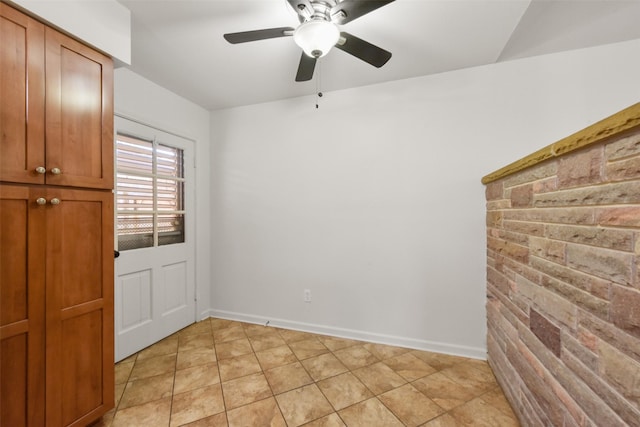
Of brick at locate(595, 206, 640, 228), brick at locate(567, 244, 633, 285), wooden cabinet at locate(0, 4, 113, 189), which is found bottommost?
brick at locate(567, 244, 633, 285)

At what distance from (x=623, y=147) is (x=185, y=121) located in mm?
3028

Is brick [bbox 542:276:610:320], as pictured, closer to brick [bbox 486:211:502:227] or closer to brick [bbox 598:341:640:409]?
brick [bbox 598:341:640:409]

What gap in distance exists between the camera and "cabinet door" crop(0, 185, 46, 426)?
1.05 m

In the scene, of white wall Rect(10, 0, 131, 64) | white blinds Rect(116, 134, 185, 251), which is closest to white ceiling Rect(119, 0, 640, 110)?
white wall Rect(10, 0, 131, 64)

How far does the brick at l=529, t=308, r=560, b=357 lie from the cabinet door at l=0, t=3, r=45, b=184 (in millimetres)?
2326

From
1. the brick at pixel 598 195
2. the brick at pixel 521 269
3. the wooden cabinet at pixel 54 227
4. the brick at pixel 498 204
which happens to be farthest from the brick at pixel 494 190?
the wooden cabinet at pixel 54 227

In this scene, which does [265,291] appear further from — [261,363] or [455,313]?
[455,313]

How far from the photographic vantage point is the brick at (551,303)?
0.93 meters

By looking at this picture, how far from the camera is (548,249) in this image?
1.10m

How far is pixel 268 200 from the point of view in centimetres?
266

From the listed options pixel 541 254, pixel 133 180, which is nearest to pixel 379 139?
pixel 541 254

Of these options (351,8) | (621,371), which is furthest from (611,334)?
(351,8)

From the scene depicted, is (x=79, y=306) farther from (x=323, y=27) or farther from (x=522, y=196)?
(x=522, y=196)

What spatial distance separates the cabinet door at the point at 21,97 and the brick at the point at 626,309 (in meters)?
2.21
